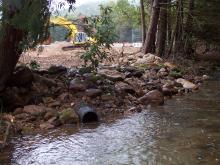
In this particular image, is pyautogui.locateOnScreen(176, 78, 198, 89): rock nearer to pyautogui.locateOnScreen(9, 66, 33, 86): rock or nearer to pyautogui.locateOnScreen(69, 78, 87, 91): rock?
pyautogui.locateOnScreen(69, 78, 87, 91): rock

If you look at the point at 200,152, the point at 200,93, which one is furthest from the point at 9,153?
the point at 200,93

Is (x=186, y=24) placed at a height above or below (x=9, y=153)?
above

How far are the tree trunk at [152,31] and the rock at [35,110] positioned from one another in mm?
10563

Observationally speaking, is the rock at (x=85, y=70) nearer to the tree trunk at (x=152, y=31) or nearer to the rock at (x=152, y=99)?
the rock at (x=152, y=99)

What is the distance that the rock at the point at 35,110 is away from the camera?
28.0 feet

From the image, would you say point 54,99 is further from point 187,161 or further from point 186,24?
point 186,24

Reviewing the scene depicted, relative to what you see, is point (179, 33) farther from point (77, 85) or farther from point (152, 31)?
point (77, 85)

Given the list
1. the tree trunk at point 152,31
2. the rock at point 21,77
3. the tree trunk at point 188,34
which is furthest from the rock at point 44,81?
the tree trunk at point 188,34

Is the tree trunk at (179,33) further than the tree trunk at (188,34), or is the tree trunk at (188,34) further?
the tree trunk at (188,34)

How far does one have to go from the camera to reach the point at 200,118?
8914mm

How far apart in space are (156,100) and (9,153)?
4.60 m

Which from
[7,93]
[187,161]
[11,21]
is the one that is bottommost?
[187,161]

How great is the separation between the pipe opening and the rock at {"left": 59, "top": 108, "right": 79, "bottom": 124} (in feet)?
0.50

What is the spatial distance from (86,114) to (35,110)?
958mm
